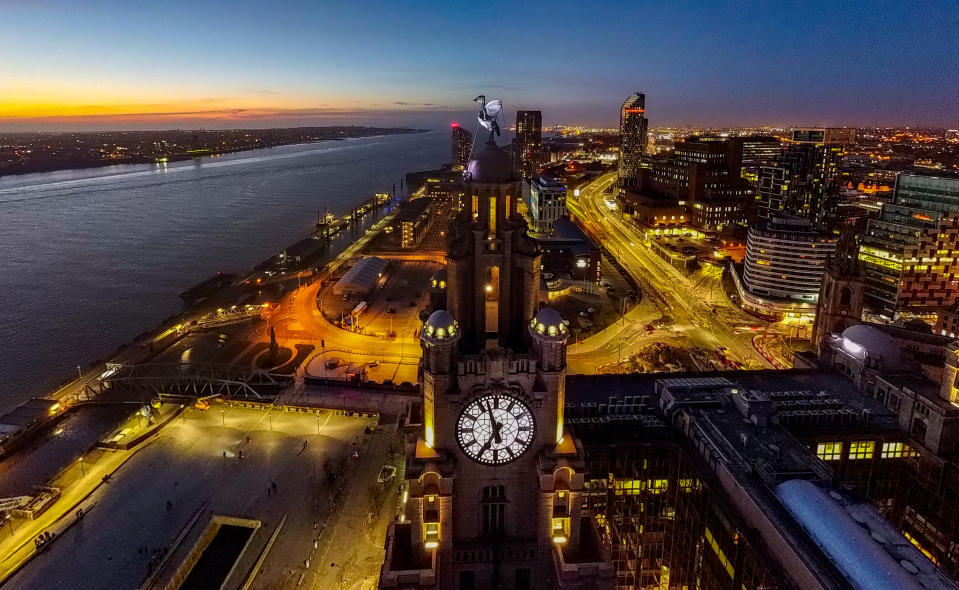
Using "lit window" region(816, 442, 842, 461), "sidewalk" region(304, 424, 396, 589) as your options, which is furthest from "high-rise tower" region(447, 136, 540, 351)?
"lit window" region(816, 442, 842, 461)

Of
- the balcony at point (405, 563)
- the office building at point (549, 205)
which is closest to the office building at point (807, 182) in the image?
the office building at point (549, 205)

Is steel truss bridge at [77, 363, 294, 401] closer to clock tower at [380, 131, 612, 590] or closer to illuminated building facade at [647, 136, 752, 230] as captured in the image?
clock tower at [380, 131, 612, 590]

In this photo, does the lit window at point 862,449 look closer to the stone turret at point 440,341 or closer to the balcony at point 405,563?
the balcony at point 405,563

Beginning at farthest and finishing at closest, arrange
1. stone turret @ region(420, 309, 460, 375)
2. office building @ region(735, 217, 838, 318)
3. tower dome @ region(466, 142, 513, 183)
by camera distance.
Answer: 1. office building @ region(735, 217, 838, 318)
2. tower dome @ region(466, 142, 513, 183)
3. stone turret @ region(420, 309, 460, 375)

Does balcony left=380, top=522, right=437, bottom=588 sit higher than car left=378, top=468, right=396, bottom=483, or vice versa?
balcony left=380, top=522, right=437, bottom=588

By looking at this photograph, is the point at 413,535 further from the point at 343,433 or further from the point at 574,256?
the point at 574,256

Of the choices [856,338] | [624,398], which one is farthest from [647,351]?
[624,398]

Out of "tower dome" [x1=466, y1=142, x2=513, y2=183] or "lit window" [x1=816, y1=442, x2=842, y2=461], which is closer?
"tower dome" [x1=466, y1=142, x2=513, y2=183]
